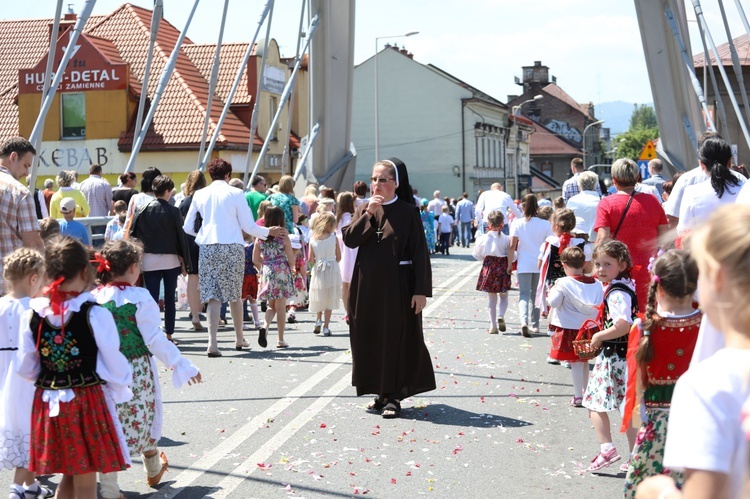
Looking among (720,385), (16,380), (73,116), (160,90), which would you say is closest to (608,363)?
(16,380)

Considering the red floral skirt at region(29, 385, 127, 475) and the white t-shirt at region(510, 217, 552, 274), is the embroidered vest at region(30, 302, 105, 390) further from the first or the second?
the white t-shirt at region(510, 217, 552, 274)

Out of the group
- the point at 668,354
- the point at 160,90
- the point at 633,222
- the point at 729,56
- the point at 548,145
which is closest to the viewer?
the point at 668,354

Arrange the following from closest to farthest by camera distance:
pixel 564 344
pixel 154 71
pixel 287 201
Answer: pixel 564 344, pixel 287 201, pixel 154 71

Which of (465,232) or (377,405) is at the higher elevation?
(465,232)

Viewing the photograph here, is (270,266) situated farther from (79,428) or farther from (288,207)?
(79,428)

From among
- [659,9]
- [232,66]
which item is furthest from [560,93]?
[659,9]

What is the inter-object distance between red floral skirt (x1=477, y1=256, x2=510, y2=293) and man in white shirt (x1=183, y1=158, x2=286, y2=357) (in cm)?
329

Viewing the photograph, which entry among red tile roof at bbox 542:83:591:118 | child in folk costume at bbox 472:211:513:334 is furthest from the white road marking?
red tile roof at bbox 542:83:591:118

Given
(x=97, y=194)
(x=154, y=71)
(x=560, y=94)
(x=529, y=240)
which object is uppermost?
(x=560, y=94)

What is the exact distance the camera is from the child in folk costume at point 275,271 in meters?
12.5

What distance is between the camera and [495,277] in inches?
546

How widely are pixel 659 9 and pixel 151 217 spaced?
1318cm

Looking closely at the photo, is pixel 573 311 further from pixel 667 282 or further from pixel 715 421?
pixel 715 421

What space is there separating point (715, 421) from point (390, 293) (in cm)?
633
